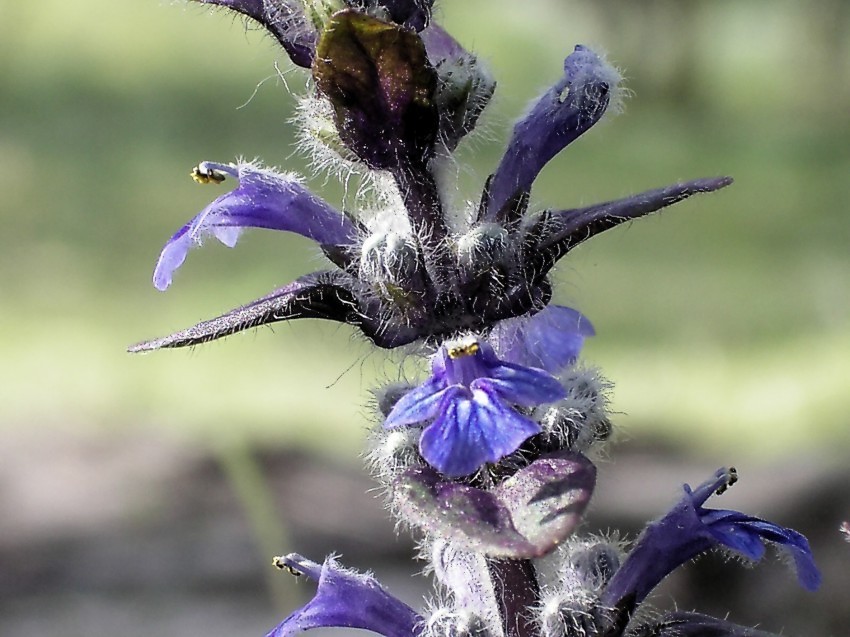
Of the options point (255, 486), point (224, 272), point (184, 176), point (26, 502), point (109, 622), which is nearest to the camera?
point (255, 486)

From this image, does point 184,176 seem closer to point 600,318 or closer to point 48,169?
point 48,169

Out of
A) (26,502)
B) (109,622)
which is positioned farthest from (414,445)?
(26,502)

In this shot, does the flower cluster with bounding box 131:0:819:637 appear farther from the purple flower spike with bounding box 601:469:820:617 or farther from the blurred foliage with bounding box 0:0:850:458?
the blurred foliage with bounding box 0:0:850:458

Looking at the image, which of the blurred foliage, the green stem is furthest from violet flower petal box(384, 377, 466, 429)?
the blurred foliage

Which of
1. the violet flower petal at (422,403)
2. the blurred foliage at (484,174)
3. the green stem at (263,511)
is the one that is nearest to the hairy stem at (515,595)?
the violet flower petal at (422,403)

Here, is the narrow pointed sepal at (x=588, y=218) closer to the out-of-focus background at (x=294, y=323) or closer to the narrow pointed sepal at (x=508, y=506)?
the narrow pointed sepal at (x=508, y=506)

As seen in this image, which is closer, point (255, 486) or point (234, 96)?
point (255, 486)

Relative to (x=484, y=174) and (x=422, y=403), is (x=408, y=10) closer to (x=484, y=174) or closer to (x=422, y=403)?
(x=422, y=403)
